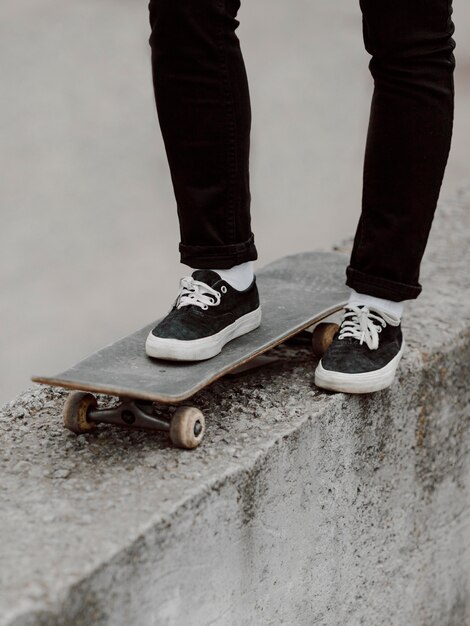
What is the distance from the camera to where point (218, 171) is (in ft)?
7.11

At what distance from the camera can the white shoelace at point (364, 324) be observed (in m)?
2.29

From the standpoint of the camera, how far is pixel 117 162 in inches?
225

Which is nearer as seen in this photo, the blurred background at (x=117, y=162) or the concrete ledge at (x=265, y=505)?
the concrete ledge at (x=265, y=505)

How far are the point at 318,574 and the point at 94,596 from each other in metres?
0.74

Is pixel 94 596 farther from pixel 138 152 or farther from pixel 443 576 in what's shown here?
pixel 138 152

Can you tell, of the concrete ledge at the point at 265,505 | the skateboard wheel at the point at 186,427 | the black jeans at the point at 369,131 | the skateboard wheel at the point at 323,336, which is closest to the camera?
the concrete ledge at the point at 265,505

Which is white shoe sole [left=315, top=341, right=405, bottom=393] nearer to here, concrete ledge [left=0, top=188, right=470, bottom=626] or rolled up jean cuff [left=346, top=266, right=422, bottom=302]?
concrete ledge [left=0, top=188, right=470, bottom=626]

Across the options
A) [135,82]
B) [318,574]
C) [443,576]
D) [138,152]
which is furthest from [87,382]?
[135,82]

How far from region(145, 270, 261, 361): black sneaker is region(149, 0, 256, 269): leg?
0.18ft

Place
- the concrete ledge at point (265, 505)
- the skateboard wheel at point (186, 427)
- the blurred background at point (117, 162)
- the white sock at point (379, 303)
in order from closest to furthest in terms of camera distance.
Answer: the concrete ledge at point (265, 505), the skateboard wheel at point (186, 427), the white sock at point (379, 303), the blurred background at point (117, 162)

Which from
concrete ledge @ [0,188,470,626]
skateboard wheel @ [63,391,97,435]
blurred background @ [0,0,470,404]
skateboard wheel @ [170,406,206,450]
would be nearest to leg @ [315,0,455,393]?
concrete ledge @ [0,188,470,626]

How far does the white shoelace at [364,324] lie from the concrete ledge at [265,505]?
5.5 inches

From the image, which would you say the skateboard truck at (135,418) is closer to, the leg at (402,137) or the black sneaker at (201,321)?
the black sneaker at (201,321)

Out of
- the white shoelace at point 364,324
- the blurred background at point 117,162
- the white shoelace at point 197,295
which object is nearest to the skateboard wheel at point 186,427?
the white shoelace at point 197,295
